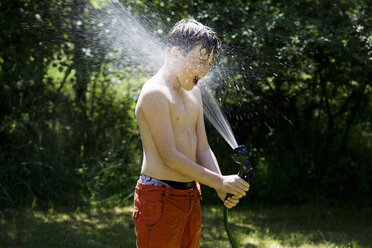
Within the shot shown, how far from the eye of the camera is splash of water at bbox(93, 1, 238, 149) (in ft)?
12.4

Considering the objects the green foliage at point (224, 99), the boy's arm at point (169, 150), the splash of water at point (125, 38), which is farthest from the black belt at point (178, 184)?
the green foliage at point (224, 99)

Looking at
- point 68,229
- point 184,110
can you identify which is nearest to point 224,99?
point 68,229

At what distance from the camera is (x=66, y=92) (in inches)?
205

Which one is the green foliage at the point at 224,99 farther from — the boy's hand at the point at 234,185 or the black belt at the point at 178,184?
the boy's hand at the point at 234,185

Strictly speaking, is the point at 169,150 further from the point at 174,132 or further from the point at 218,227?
the point at 218,227

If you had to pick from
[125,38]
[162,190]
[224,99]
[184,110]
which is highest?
[184,110]

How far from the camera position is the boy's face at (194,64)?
1.97 metres

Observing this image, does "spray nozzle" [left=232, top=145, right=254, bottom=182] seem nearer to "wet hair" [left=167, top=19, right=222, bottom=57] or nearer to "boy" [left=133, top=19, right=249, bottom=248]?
"boy" [left=133, top=19, right=249, bottom=248]

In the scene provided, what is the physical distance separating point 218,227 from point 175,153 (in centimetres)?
266

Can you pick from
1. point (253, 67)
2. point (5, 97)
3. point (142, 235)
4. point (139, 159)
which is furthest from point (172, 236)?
point (5, 97)

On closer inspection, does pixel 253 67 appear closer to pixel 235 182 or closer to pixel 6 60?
pixel 6 60

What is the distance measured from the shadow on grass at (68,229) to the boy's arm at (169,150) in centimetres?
208

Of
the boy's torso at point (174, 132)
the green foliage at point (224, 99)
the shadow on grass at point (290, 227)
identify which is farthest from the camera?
the green foliage at point (224, 99)

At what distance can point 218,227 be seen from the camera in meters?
4.42
